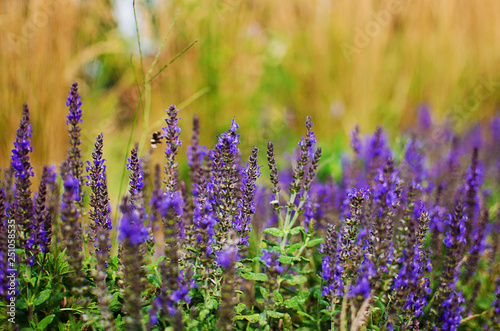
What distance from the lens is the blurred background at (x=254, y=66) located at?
371cm

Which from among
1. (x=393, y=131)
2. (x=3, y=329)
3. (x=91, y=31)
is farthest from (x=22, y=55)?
(x=393, y=131)

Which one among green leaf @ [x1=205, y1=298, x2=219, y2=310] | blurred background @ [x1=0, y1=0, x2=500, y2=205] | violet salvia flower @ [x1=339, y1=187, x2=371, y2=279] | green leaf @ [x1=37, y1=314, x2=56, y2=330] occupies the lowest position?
green leaf @ [x1=37, y1=314, x2=56, y2=330]

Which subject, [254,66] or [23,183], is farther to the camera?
[254,66]

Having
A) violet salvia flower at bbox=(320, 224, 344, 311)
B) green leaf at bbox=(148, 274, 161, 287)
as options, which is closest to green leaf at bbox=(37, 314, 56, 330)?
green leaf at bbox=(148, 274, 161, 287)

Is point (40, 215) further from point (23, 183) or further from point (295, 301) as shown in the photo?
point (295, 301)

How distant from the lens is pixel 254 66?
20.2 ft

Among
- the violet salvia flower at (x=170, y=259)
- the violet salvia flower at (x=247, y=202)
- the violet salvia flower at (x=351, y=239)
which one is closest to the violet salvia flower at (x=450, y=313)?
the violet salvia flower at (x=351, y=239)

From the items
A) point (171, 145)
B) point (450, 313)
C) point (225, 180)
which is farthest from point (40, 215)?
point (450, 313)

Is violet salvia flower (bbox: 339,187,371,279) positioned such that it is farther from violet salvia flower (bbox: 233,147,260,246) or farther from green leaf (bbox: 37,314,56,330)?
green leaf (bbox: 37,314,56,330)

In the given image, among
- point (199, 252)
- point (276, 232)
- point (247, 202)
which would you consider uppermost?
point (247, 202)

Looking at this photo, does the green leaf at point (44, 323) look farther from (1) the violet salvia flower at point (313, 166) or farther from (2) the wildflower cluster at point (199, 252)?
(1) the violet salvia flower at point (313, 166)

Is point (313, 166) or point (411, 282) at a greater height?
point (313, 166)

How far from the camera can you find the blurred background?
3.71 m

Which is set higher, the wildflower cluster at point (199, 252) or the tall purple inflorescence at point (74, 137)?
the tall purple inflorescence at point (74, 137)
